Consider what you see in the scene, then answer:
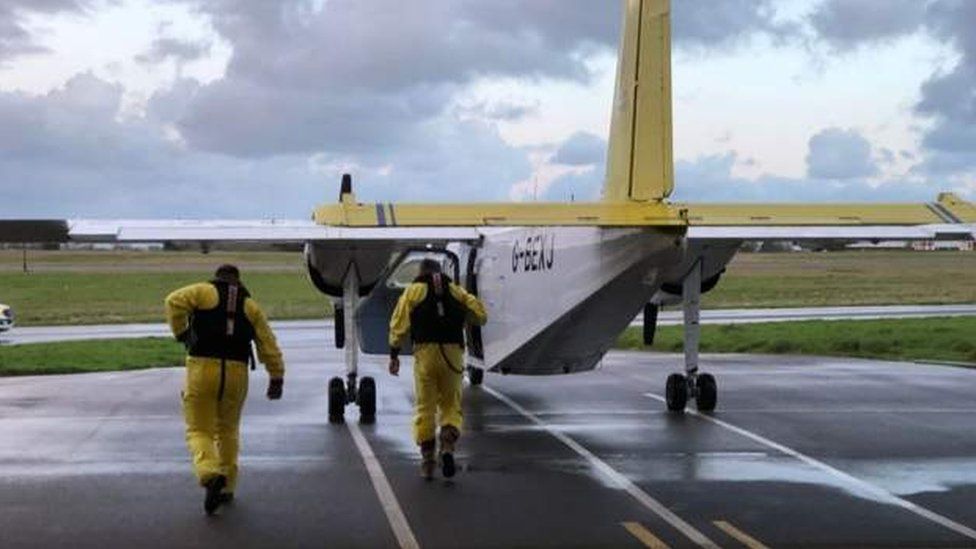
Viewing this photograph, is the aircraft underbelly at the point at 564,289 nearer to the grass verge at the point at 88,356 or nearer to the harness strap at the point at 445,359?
the harness strap at the point at 445,359

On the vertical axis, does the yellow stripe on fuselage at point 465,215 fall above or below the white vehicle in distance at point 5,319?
above

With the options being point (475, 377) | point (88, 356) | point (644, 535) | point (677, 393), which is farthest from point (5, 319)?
point (644, 535)

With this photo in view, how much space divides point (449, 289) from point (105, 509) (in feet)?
11.9

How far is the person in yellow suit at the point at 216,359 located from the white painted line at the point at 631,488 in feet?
10.8

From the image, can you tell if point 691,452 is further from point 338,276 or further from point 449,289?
point 338,276

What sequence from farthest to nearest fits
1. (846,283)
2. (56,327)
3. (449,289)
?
(846,283)
(56,327)
(449,289)

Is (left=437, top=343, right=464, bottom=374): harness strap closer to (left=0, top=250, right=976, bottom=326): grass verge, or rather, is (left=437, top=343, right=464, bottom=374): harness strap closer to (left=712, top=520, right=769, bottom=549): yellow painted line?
(left=712, top=520, right=769, bottom=549): yellow painted line

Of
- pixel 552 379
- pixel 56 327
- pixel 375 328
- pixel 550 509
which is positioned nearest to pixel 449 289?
pixel 550 509

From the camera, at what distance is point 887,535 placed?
8.53 m

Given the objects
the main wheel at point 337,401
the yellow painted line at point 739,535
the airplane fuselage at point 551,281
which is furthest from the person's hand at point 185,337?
the main wheel at point 337,401

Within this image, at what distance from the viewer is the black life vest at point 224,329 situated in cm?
966

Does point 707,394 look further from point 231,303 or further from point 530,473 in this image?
point 231,303

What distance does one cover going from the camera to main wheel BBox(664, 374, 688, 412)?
15.5 metres

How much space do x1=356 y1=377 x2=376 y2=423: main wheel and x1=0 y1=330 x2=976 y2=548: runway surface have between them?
36 cm
